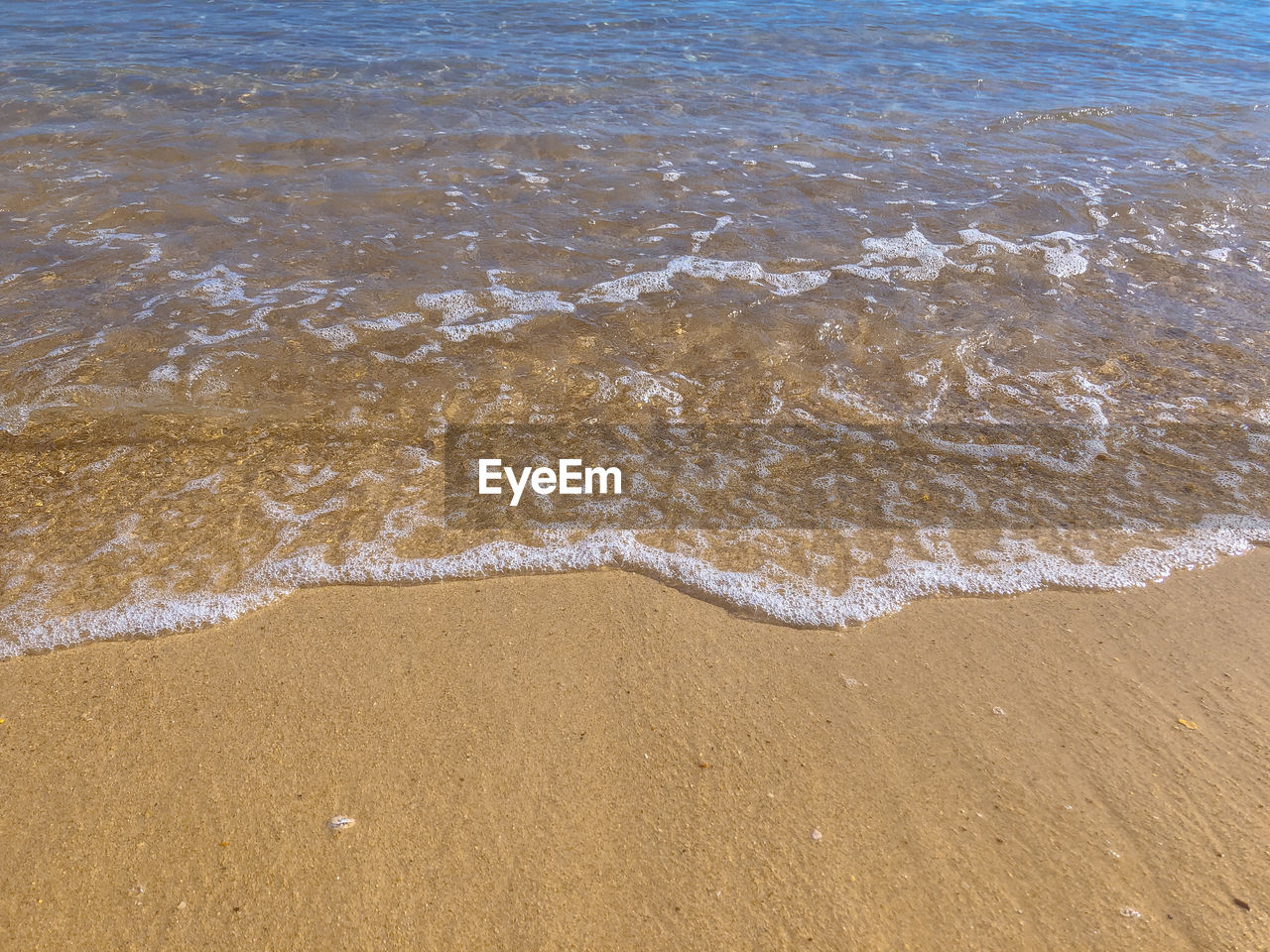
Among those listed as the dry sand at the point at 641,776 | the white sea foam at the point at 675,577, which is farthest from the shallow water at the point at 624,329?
the dry sand at the point at 641,776

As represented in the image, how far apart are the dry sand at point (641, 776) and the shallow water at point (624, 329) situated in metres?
0.24

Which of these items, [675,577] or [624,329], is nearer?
[675,577]

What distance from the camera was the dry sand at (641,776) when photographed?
1.95 m

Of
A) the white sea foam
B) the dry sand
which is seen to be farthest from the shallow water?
the dry sand

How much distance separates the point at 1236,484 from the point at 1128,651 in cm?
128

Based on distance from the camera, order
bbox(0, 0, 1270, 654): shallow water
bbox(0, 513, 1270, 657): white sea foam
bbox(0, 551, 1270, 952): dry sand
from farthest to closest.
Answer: bbox(0, 0, 1270, 654): shallow water, bbox(0, 513, 1270, 657): white sea foam, bbox(0, 551, 1270, 952): dry sand

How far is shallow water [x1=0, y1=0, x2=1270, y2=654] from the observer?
10.2 feet

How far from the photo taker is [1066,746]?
235 centimetres

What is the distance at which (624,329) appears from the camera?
4582mm

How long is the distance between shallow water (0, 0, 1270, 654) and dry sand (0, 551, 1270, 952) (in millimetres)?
245

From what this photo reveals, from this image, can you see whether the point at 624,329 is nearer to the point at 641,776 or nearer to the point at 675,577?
the point at 675,577

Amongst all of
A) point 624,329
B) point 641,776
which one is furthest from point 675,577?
point 624,329

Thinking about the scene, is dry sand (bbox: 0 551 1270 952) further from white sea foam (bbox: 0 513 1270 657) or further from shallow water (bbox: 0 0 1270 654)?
shallow water (bbox: 0 0 1270 654)

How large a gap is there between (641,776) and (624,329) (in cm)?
279
